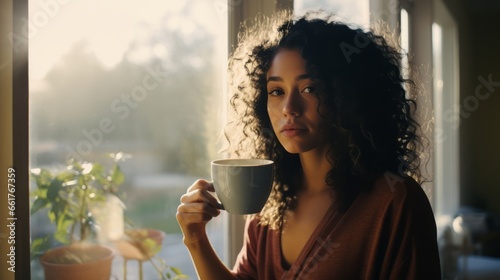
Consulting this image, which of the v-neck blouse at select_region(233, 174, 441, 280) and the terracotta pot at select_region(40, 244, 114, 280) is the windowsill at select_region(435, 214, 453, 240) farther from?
the terracotta pot at select_region(40, 244, 114, 280)

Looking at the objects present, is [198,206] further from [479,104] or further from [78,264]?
[479,104]

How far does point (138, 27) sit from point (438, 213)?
204 centimetres

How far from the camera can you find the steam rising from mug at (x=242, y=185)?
68 cm

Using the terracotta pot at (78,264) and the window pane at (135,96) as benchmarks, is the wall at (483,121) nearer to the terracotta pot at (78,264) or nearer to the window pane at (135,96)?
the window pane at (135,96)

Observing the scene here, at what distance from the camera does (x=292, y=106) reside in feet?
2.52

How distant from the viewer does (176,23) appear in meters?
1.05

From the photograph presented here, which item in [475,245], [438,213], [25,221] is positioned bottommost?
[475,245]

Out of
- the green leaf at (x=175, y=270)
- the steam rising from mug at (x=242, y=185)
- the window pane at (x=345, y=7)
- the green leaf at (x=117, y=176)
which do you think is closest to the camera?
the steam rising from mug at (x=242, y=185)

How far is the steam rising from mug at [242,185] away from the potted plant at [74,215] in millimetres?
311

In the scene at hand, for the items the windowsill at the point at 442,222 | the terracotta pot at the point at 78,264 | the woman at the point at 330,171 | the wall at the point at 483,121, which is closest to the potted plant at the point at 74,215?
the terracotta pot at the point at 78,264

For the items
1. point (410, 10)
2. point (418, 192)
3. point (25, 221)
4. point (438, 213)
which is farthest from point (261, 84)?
point (438, 213)

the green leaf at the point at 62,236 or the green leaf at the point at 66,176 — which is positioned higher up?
the green leaf at the point at 66,176

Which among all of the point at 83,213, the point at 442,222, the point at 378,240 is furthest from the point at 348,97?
the point at 442,222

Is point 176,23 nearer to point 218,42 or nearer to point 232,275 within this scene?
point 218,42
